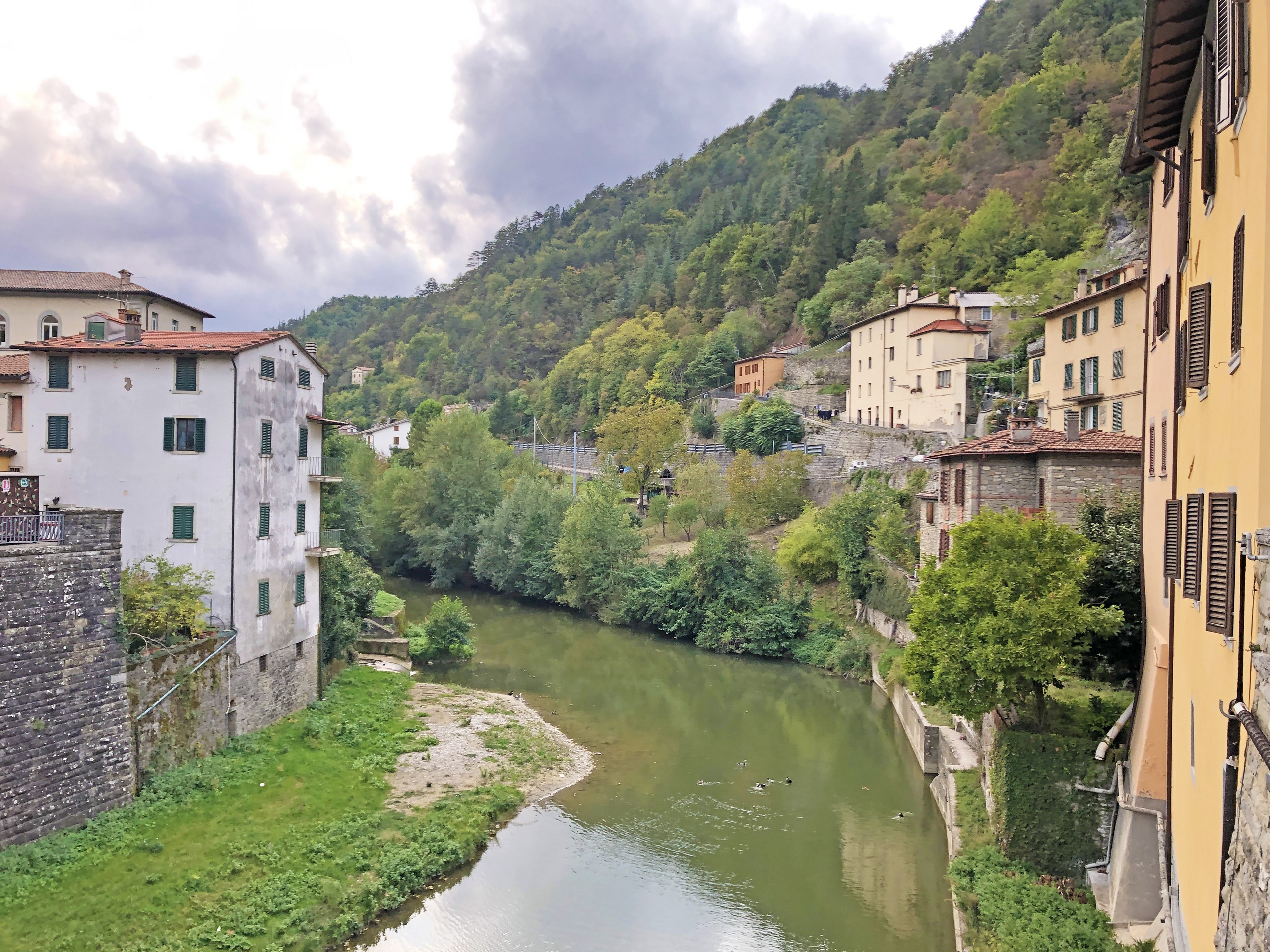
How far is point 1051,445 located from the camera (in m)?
23.7

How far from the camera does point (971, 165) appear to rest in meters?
83.2

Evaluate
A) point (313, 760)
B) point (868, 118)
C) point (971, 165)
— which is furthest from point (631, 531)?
point (868, 118)

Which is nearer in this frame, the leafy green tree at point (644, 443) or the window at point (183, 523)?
the window at point (183, 523)

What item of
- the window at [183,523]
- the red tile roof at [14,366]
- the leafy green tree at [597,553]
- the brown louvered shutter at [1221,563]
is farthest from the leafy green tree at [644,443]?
the brown louvered shutter at [1221,563]

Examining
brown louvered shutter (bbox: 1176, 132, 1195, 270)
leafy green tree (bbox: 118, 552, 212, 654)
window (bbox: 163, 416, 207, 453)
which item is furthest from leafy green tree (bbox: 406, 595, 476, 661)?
brown louvered shutter (bbox: 1176, 132, 1195, 270)

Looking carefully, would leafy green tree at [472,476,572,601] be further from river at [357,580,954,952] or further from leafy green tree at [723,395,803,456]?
river at [357,580,954,952]

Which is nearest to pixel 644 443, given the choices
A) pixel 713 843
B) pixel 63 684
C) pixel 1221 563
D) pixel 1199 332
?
pixel 713 843

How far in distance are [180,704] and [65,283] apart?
883 inches

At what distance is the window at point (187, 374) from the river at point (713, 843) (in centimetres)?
1459

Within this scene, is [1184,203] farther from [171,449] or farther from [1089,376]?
[171,449]

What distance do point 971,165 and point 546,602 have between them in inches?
2316

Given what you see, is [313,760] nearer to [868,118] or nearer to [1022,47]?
[1022,47]

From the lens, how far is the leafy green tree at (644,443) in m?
66.9

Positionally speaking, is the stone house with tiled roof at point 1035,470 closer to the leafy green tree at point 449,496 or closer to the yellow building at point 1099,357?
the yellow building at point 1099,357
